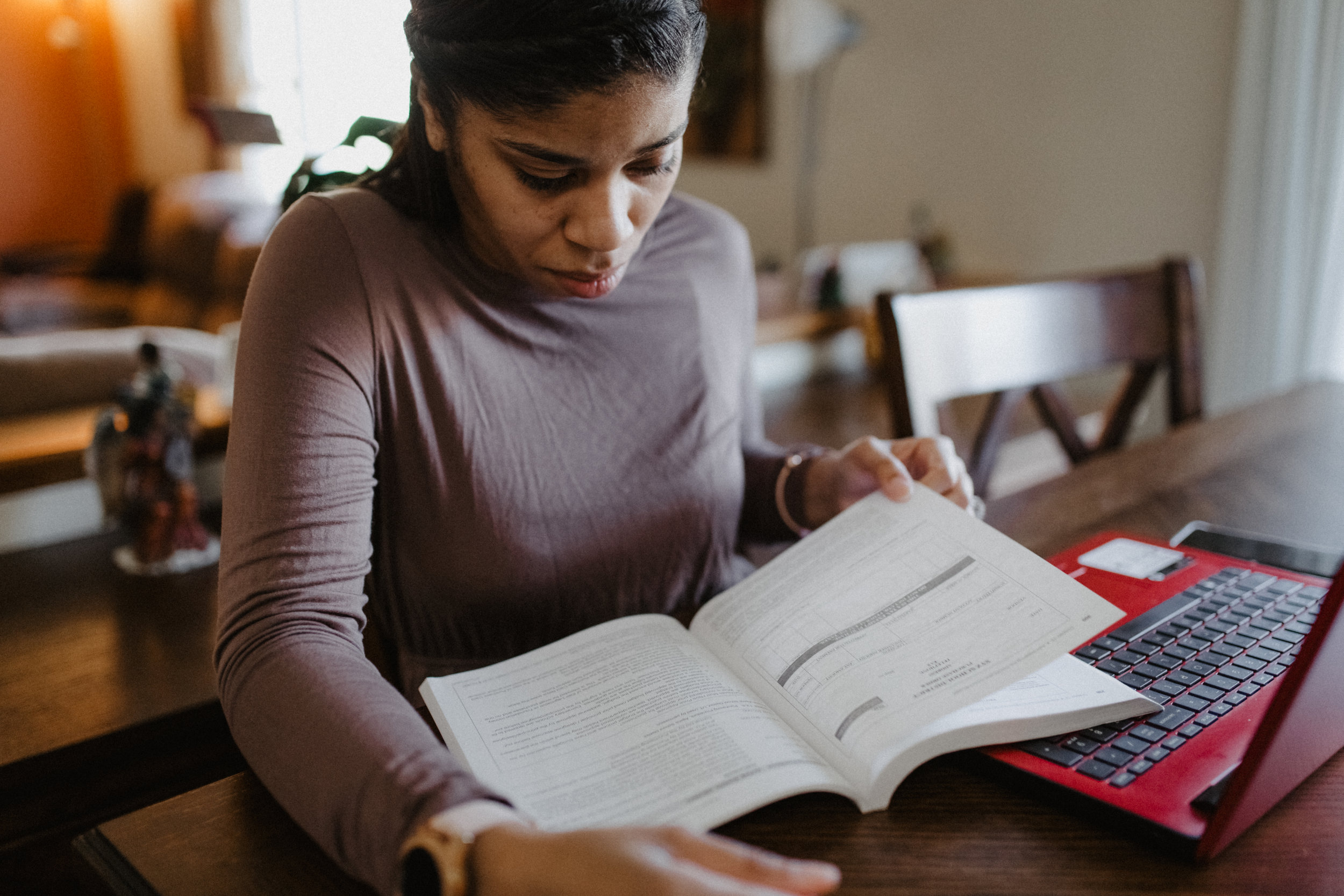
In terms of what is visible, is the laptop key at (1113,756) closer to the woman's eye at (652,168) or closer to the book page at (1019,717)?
the book page at (1019,717)

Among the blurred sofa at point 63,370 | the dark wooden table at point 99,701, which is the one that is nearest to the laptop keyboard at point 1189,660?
the dark wooden table at point 99,701

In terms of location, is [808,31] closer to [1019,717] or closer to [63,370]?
[63,370]

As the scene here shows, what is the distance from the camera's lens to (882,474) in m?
0.79

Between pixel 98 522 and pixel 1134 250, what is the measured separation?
8.01ft

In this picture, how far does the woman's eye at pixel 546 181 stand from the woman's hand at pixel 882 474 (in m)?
0.34

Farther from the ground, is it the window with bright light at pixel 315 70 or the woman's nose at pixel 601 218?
the window with bright light at pixel 315 70

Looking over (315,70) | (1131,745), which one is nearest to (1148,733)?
(1131,745)

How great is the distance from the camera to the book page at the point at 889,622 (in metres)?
0.58

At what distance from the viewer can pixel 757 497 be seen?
1057 millimetres

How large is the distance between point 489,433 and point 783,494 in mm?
332

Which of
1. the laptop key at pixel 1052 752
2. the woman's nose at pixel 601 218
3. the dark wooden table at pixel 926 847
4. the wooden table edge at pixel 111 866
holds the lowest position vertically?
the wooden table edge at pixel 111 866

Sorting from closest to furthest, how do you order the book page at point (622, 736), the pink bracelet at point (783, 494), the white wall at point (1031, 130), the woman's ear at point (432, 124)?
the book page at point (622, 736) < the woman's ear at point (432, 124) < the pink bracelet at point (783, 494) < the white wall at point (1031, 130)

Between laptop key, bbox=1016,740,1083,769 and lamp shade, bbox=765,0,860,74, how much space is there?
8.59 ft

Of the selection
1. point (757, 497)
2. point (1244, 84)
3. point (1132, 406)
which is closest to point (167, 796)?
point (757, 497)
